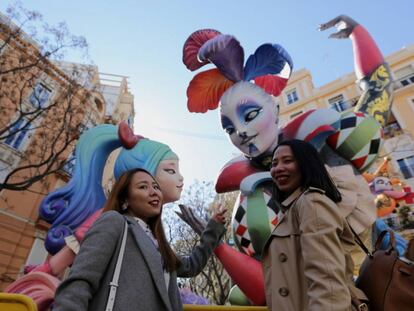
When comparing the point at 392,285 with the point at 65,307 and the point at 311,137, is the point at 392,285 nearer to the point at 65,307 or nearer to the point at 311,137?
the point at 65,307

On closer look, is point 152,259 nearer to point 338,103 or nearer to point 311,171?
point 311,171

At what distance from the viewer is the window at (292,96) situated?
19.0 meters

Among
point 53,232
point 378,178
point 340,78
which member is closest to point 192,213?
point 53,232

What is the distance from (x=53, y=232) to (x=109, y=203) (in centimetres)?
178

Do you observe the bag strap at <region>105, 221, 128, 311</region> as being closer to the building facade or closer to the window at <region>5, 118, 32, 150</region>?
the building facade

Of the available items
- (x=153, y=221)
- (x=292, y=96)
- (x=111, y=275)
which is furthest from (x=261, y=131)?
(x=292, y=96)

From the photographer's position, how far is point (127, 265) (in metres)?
1.24

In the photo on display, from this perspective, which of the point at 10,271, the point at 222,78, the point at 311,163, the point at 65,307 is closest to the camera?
the point at 65,307

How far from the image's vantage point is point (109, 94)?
14250 millimetres

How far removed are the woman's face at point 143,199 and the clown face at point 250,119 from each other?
171cm

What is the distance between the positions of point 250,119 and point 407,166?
506 inches

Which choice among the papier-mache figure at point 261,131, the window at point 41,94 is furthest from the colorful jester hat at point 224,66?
the window at point 41,94

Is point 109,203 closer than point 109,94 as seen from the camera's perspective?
Yes

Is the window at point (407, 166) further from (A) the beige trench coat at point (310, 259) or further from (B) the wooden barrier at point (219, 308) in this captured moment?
(A) the beige trench coat at point (310, 259)
